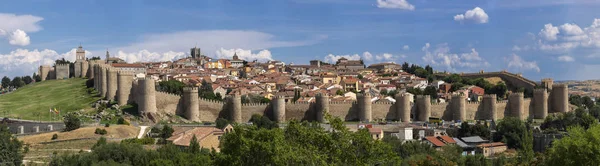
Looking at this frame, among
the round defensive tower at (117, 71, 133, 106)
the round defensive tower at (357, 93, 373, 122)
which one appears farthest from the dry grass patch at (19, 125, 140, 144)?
the round defensive tower at (357, 93, 373, 122)

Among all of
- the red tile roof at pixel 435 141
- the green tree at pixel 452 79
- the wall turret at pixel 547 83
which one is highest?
the green tree at pixel 452 79

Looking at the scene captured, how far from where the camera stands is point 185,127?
44.2 meters

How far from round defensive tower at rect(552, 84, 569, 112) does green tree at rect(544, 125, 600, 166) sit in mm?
31035

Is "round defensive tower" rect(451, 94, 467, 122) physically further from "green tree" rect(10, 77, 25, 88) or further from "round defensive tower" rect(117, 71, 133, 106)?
"green tree" rect(10, 77, 25, 88)

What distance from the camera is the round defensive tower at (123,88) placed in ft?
161

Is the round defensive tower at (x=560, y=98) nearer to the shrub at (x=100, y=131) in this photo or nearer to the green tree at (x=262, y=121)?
the green tree at (x=262, y=121)

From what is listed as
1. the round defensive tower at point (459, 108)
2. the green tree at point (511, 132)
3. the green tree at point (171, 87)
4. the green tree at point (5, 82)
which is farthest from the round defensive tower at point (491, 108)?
the green tree at point (5, 82)

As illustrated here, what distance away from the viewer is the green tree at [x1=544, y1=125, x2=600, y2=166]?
25.7m

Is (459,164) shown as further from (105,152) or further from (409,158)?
(105,152)

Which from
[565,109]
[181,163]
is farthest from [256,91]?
[181,163]

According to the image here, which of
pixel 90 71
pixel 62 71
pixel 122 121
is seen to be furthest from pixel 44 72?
pixel 122 121

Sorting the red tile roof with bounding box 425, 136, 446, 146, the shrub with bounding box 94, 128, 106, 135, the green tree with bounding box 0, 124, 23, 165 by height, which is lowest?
the red tile roof with bounding box 425, 136, 446, 146

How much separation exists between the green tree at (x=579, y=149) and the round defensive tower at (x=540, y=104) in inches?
1141

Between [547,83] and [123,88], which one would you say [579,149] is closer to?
[123,88]
